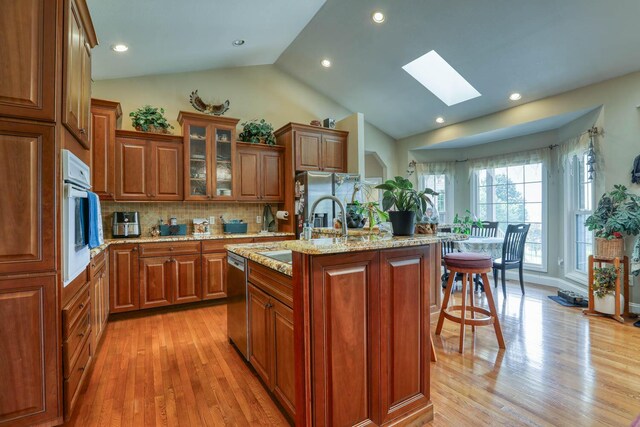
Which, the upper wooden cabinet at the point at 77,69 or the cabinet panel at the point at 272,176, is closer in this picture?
the upper wooden cabinet at the point at 77,69

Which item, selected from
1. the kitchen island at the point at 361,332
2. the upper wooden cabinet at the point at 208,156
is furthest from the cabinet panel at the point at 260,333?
the upper wooden cabinet at the point at 208,156

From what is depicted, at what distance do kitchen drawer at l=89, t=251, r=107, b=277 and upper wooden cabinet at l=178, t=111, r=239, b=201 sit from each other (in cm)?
137

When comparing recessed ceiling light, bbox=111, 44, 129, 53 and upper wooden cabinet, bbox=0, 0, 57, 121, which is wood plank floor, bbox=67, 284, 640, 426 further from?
recessed ceiling light, bbox=111, 44, 129, 53

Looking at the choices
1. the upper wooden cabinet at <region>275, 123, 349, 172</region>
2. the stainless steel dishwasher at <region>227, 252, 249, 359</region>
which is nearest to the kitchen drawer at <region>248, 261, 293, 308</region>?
the stainless steel dishwasher at <region>227, 252, 249, 359</region>

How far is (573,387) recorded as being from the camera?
6.86ft

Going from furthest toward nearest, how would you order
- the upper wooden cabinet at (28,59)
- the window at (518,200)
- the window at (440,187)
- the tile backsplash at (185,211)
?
the window at (440,187), the window at (518,200), the tile backsplash at (185,211), the upper wooden cabinet at (28,59)

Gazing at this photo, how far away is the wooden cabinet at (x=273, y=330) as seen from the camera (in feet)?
5.47

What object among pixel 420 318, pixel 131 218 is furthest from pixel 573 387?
pixel 131 218

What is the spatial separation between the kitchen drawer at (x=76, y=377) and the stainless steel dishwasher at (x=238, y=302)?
3.29 ft

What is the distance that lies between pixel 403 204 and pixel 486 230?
12.8ft

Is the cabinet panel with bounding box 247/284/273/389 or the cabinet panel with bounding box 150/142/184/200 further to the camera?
the cabinet panel with bounding box 150/142/184/200

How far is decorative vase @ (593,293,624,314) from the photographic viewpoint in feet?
11.1

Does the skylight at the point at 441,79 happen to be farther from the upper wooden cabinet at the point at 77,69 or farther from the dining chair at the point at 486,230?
the upper wooden cabinet at the point at 77,69

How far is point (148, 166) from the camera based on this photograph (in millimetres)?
3910
